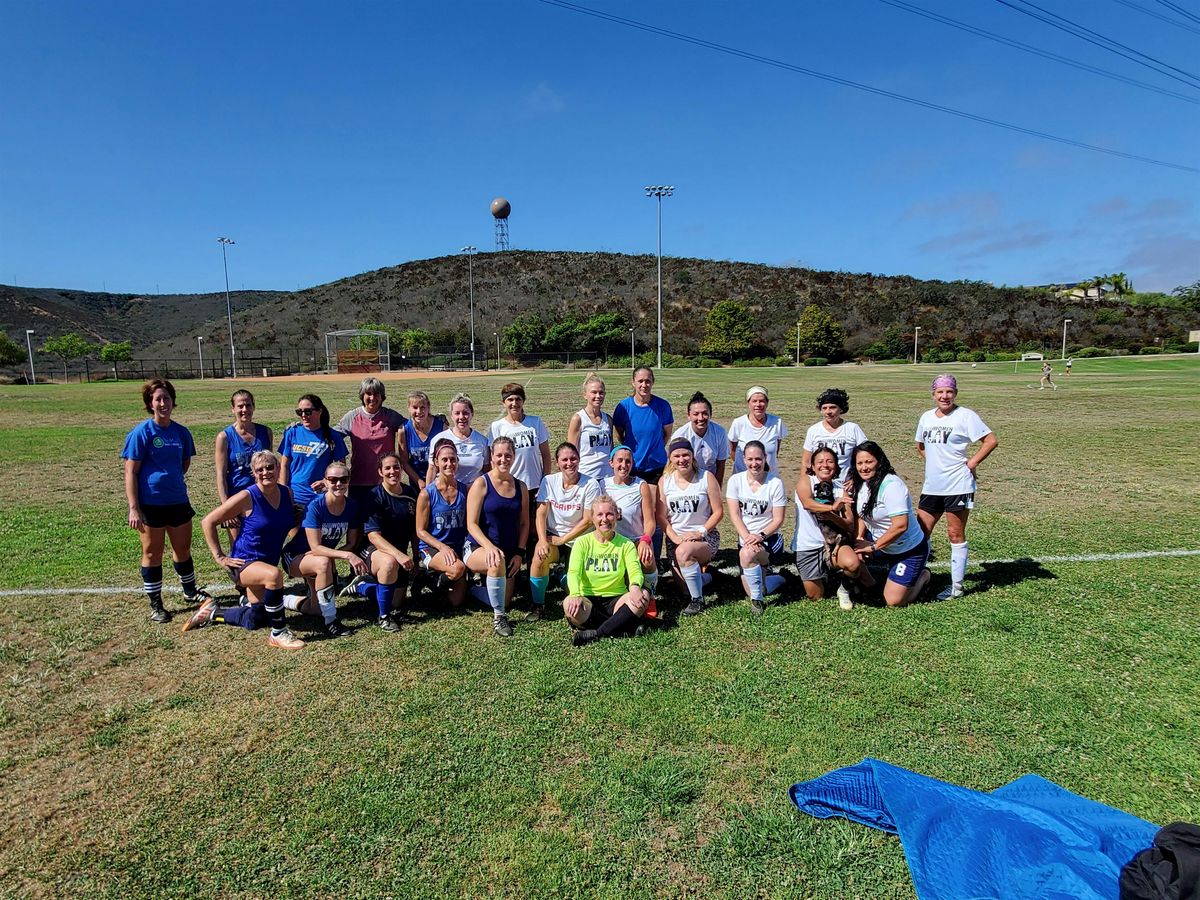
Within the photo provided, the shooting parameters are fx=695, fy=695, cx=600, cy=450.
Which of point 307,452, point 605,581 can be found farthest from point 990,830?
point 307,452

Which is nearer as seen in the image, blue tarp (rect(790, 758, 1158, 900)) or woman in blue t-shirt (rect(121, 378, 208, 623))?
blue tarp (rect(790, 758, 1158, 900))

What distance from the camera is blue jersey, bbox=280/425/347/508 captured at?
5.61 m

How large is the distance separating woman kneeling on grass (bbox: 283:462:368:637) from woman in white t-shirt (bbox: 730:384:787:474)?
327 cm

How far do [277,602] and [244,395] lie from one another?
5.85 feet

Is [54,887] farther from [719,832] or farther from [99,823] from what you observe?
[719,832]

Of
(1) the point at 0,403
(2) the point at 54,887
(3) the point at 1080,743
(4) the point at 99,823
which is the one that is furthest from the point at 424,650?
(1) the point at 0,403

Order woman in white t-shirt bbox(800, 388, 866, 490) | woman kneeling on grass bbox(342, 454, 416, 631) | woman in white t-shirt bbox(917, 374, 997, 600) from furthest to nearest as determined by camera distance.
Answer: woman in white t-shirt bbox(800, 388, 866, 490) → woman in white t-shirt bbox(917, 374, 997, 600) → woman kneeling on grass bbox(342, 454, 416, 631)

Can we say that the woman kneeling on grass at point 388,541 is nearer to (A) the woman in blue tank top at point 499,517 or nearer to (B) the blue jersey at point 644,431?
(A) the woman in blue tank top at point 499,517

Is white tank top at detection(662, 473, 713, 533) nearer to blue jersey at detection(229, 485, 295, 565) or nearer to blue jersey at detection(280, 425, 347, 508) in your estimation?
blue jersey at detection(280, 425, 347, 508)

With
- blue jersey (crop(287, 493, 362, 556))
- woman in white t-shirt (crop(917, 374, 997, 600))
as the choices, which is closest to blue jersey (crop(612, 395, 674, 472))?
woman in white t-shirt (crop(917, 374, 997, 600))

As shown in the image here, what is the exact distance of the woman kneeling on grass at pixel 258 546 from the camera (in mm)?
4918

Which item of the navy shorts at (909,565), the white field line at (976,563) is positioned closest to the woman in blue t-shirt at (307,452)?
the white field line at (976,563)

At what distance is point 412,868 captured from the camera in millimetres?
2709

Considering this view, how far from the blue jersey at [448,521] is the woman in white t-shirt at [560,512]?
60 centimetres
